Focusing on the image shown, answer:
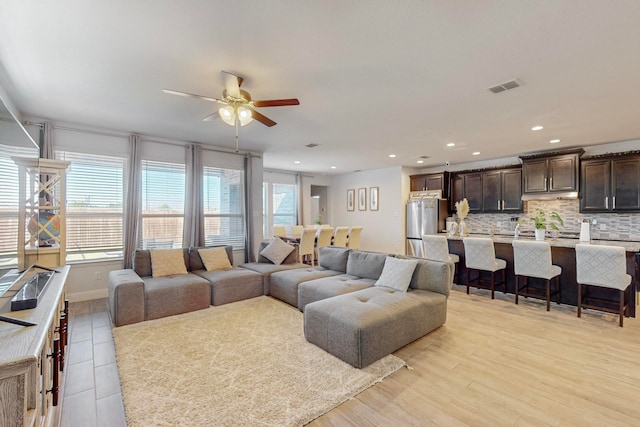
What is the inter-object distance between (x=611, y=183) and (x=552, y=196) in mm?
857

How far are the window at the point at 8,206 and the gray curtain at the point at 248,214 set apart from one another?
151 inches

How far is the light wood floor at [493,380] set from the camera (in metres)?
1.86

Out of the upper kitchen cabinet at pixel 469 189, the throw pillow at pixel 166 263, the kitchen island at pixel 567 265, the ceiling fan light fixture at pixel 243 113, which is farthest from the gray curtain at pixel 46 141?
the upper kitchen cabinet at pixel 469 189

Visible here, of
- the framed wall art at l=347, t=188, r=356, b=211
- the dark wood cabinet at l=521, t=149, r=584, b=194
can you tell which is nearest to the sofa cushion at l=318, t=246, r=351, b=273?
the dark wood cabinet at l=521, t=149, r=584, b=194

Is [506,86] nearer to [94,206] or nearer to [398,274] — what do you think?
[398,274]

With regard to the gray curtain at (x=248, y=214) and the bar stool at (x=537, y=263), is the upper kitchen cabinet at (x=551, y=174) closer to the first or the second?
the bar stool at (x=537, y=263)

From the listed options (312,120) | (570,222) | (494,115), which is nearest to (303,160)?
(312,120)

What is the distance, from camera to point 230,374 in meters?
2.32

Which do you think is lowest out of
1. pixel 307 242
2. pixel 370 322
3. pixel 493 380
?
pixel 493 380

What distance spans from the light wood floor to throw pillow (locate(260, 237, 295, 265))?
2477 millimetres

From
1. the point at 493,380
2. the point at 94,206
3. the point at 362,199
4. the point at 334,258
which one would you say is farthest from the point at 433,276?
the point at 362,199

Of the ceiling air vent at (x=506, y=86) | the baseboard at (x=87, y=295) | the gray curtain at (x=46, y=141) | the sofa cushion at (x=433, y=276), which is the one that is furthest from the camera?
the baseboard at (x=87, y=295)

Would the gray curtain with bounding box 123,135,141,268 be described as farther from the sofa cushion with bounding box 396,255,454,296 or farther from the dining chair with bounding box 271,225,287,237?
the sofa cushion with bounding box 396,255,454,296

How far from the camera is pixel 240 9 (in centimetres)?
186
